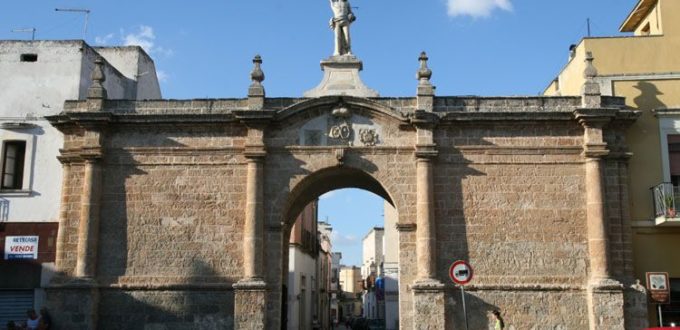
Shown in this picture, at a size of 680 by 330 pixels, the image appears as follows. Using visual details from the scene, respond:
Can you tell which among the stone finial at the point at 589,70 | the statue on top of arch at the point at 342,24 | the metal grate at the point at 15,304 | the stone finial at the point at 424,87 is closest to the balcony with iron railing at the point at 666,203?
the stone finial at the point at 589,70

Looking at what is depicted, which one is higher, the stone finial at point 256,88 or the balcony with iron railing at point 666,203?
the stone finial at point 256,88

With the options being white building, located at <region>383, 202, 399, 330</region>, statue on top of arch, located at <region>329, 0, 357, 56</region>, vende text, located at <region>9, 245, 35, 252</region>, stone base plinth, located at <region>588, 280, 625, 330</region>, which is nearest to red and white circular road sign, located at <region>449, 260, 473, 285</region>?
stone base plinth, located at <region>588, 280, 625, 330</region>

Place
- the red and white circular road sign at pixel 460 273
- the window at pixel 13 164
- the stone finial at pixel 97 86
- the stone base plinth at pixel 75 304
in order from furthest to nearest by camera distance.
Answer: the window at pixel 13 164, the stone finial at pixel 97 86, the stone base plinth at pixel 75 304, the red and white circular road sign at pixel 460 273

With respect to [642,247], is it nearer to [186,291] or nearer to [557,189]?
[557,189]

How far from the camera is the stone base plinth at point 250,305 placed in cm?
1697

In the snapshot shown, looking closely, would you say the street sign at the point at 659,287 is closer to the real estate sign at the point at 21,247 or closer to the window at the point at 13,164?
the real estate sign at the point at 21,247

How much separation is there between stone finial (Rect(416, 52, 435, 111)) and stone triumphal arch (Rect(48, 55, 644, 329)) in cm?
5

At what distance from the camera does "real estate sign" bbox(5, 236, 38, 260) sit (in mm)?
18688

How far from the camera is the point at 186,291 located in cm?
1741

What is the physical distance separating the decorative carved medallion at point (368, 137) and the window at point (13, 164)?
31.1 feet

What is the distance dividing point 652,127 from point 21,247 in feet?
55.5

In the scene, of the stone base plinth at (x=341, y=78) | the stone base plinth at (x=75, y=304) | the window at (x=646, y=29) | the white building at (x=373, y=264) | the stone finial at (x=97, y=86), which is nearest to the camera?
the stone base plinth at (x=75, y=304)

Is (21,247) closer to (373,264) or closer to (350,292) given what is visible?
(373,264)

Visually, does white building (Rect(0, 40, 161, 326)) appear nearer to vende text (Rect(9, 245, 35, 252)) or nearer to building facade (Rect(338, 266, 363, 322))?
vende text (Rect(9, 245, 35, 252))
